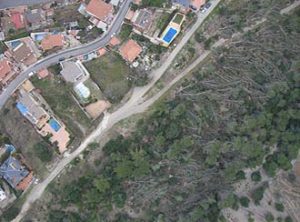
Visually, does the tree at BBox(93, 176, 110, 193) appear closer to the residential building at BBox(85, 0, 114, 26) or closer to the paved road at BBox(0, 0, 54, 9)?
the residential building at BBox(85, 0, 114, 26)

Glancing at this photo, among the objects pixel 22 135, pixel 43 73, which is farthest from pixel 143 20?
pixel 22 135

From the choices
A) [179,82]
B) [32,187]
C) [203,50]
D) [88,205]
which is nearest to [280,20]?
[203,50]

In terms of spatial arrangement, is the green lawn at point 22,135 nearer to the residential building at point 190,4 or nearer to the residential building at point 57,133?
the residential building at point 57,133

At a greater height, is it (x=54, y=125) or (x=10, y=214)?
(x=54, y=125)

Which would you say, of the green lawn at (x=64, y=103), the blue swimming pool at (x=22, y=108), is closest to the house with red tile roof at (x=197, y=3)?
the green lawn at (x=64, y=103)

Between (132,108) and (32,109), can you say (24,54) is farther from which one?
(132,108)
